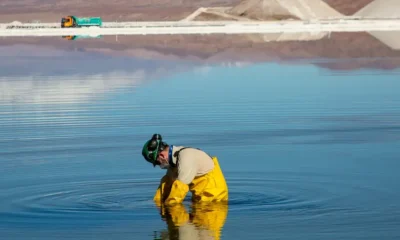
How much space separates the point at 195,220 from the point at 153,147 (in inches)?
29.8

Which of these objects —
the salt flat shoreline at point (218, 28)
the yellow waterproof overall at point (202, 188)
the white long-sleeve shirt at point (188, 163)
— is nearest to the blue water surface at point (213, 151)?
the yellow waterproof overall at point (202, 188)

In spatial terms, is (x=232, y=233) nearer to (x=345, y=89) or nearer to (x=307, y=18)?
(x=345, y=89)

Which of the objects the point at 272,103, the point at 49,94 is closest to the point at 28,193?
the point at 272,103

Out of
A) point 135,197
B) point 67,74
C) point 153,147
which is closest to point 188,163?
point 153,147

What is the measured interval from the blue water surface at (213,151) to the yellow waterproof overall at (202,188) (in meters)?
0.15

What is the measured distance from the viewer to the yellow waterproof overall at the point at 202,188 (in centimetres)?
1144

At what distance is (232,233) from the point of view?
33.2ft

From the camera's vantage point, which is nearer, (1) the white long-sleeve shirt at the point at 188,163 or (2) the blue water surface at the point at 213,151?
(2) the blue water surface at the point at 213,151

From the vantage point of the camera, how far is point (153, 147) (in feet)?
35.3

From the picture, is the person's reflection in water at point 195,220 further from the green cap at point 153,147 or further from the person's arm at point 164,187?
the green cap at point 153,147

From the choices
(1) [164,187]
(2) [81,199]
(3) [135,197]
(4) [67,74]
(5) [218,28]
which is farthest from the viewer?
(5) [218,28]

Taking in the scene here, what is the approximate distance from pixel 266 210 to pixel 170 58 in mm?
23563

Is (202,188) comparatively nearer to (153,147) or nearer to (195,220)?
(195,220)

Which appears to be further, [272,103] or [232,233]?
[272,103]
